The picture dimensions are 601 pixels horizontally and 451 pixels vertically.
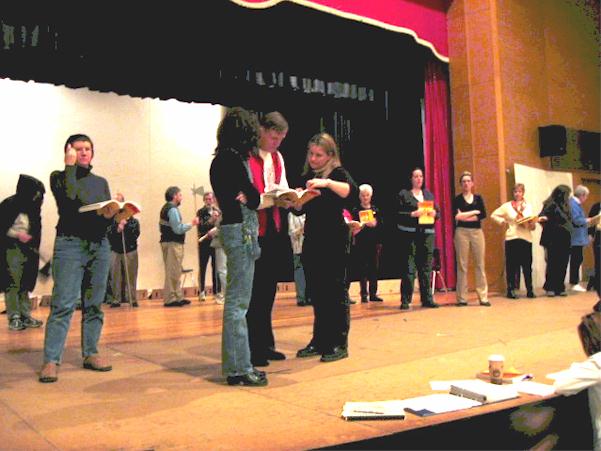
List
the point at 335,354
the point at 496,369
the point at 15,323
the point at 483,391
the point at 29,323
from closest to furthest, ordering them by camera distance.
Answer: the point at 483,391, the point at 496,369, the point at 335,354, the point at 15,323, the point at 29,323

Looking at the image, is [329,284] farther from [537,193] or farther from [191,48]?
[537,193]

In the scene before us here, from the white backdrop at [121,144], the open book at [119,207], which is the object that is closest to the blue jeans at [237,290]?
the open book at [119,207]

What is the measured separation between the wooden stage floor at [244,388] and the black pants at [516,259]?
1.31 metres

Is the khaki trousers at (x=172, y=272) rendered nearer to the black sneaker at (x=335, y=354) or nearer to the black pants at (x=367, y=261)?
the black pants at (x=367, y=261)

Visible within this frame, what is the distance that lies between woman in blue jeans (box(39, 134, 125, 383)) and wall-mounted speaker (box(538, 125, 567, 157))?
247 inches

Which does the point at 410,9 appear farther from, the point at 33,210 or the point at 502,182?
the point at 33,210

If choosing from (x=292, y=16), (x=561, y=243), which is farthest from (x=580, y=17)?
(x=292, y=16)

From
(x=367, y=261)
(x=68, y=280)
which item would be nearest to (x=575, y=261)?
(x=367, y=261)

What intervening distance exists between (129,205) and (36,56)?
3.63m

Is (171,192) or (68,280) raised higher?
(171,192)

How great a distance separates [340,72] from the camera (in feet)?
23.9

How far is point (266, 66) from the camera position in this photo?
6.86 meters

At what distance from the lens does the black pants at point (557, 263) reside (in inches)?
258

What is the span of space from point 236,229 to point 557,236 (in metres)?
5.20
